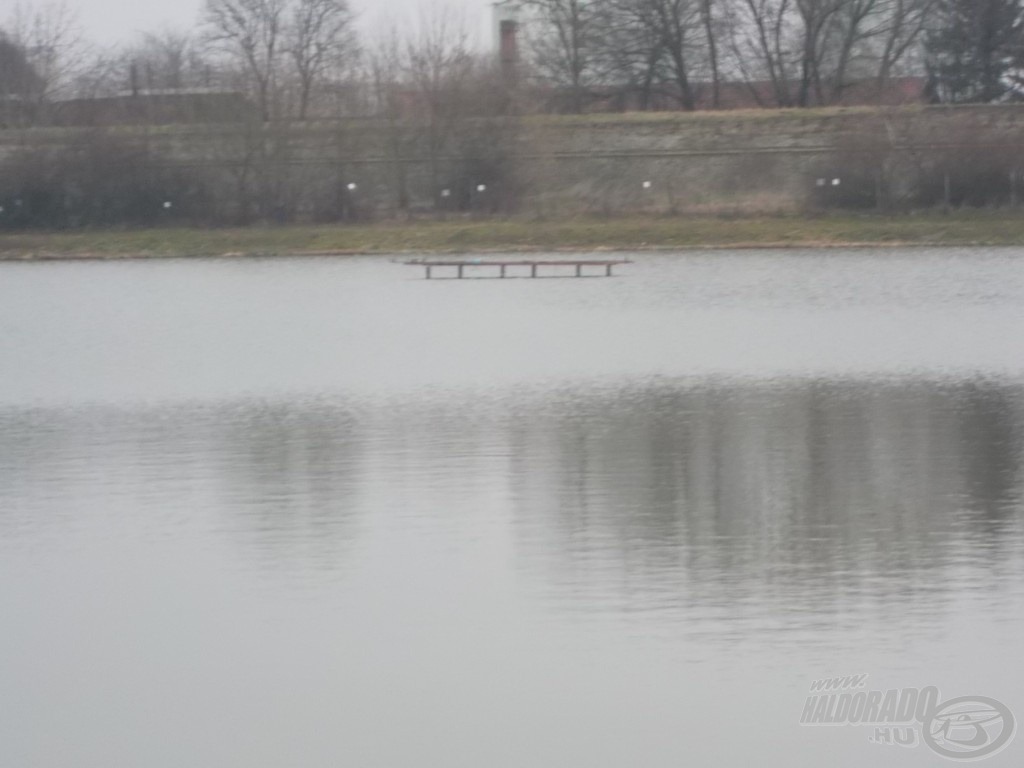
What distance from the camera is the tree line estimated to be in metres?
53.5

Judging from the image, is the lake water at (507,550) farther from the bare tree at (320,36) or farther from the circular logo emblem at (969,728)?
the bare tree at (320,36)

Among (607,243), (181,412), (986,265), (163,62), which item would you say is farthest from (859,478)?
(163,62)

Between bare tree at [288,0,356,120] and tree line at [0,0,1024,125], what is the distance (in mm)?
84

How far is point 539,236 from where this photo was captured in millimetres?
43125

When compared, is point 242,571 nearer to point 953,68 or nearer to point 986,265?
point 986,265

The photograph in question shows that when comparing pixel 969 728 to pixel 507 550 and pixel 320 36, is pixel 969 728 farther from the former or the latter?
pixel 320 36

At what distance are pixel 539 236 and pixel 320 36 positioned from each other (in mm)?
26845

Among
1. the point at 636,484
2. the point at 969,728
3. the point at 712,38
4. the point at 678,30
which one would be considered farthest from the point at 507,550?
the point at 712,38

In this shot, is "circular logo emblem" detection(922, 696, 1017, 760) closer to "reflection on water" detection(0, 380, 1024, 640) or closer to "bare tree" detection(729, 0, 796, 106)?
"reflection on water" detection(0, 380, 1024, 640)

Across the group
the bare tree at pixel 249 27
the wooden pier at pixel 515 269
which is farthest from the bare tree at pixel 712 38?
the wooden pier at pixel 515 269

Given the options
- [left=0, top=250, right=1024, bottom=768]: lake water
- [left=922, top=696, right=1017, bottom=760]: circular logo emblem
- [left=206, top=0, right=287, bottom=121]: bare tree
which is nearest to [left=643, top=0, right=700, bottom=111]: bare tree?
[left=206, top=0, right=287, bottom=121]: bare tree

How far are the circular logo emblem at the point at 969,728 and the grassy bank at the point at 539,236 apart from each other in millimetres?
33947

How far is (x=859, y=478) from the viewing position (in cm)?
1186

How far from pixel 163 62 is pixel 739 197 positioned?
167 ft
